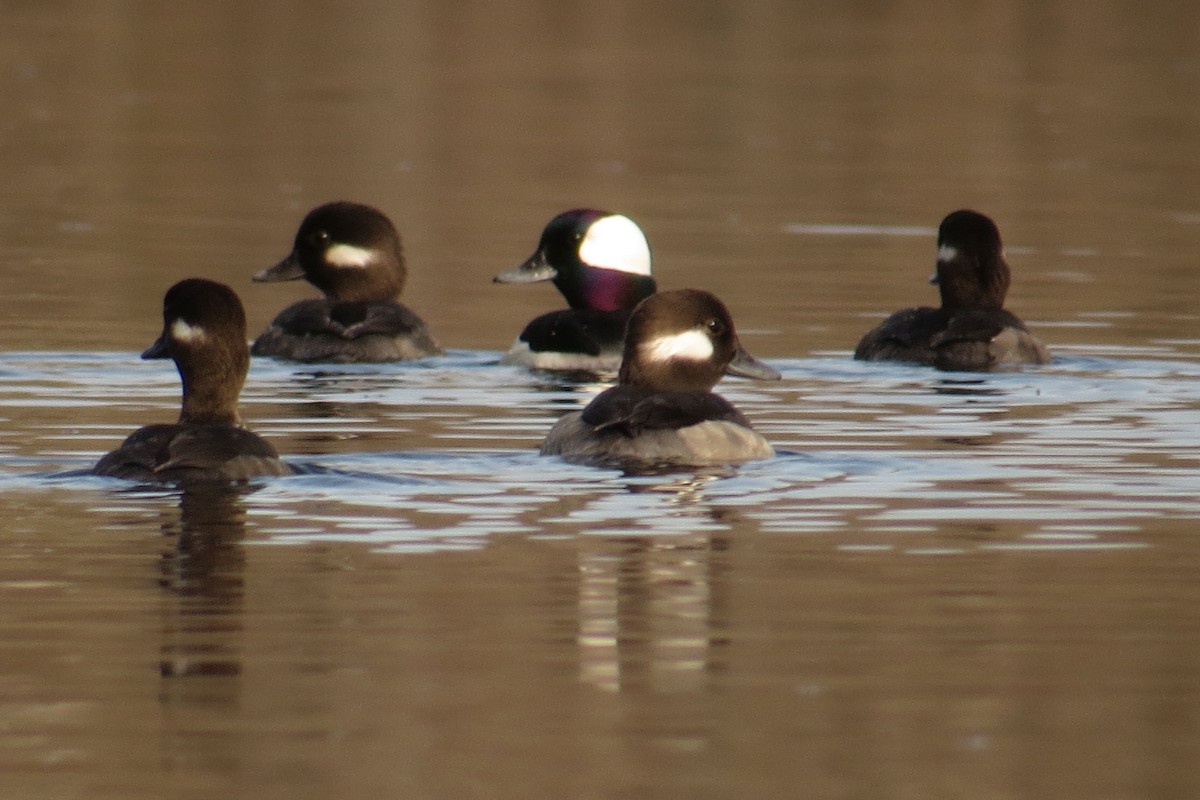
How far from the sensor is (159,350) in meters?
11.4

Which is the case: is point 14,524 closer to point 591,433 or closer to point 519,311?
point 591,433

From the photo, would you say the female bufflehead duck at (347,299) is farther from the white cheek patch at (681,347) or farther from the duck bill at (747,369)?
the white cheek patch at (681,347)

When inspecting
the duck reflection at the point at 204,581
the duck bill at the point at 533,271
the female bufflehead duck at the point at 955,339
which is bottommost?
the duck reflection at the point at 204,581

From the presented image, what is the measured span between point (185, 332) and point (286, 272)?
626 cm

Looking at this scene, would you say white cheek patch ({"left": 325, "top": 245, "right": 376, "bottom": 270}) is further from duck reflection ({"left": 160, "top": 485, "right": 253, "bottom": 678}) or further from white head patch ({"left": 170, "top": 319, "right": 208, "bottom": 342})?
duck reflection ({"left": 160, "top": 485, "right": 253, "bottom": 678})

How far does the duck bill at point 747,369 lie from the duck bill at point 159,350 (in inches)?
104

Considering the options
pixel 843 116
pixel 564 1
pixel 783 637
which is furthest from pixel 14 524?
pixel 564 1

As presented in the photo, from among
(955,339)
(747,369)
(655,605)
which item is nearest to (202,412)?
(747,369)

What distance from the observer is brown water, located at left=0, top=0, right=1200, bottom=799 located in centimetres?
683

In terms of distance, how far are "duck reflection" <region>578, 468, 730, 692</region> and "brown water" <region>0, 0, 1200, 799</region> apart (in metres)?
0.02

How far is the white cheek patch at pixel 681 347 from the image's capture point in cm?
1204

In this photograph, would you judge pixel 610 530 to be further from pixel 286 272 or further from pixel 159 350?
pixel 286 272

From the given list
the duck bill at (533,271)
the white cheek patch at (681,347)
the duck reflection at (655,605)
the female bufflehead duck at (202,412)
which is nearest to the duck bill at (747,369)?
the white cheek patch at (681,347)

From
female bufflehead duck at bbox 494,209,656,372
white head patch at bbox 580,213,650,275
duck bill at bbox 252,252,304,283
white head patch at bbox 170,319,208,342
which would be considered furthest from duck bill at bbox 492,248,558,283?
white head patch at bbox 170,319,208,342
